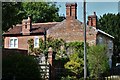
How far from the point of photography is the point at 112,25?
54219mm

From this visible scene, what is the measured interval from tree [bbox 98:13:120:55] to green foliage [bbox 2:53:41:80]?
109 ft

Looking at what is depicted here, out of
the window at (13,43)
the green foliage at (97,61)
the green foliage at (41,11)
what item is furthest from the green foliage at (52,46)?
the green foliage at (41,11)

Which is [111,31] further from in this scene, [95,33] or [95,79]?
[95,79]

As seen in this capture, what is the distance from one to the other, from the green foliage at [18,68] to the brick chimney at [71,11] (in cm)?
1681

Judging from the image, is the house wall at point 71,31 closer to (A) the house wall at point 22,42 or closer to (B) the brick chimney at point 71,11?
(B) the brick chimney at point 71,11

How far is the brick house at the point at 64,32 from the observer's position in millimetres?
34625

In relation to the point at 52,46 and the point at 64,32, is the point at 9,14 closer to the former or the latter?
the point at 52,46

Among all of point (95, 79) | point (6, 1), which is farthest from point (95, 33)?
point (6, 1)

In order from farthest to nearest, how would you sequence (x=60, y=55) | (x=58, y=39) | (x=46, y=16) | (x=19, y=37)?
(x=46, y=16) → (x=19, y=37) → (x=58, y=39) → (x=60, y=55)

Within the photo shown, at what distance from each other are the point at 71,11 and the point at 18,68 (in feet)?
58.5

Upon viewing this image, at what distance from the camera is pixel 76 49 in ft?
105

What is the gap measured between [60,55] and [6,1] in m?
14.6

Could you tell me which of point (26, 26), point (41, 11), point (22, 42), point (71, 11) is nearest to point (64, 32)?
point (71, 11)

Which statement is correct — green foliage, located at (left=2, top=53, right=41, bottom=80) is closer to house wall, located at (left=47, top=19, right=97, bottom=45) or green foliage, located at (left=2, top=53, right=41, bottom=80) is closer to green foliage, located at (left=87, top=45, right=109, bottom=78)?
green foliage, located at (left=87, top=45, right=109, bottom=78)
